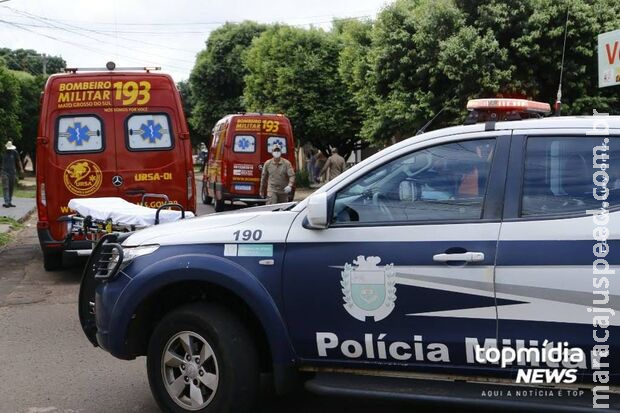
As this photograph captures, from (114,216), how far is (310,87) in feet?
73.2

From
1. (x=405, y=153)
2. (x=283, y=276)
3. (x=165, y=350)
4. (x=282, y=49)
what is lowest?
(x=165, y=350)

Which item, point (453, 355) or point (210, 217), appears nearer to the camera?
point (453, 355)

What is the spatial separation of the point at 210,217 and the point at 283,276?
78 centimetres

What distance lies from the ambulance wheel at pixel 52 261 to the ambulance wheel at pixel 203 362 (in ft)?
21.1

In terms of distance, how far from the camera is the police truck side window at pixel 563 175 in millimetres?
3875

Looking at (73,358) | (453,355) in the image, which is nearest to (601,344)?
(453,355)

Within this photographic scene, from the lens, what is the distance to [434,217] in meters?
4.07

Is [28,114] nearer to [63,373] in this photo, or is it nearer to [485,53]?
[485,53]

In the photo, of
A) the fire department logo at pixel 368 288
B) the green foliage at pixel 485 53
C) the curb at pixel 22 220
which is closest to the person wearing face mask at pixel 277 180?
the green foliage at pixel 485 53

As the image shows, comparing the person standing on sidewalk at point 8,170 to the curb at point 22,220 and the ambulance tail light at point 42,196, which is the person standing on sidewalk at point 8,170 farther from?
the ambulance tail light at point 42,196

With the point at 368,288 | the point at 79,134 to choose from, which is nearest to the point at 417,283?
the point at 368,288

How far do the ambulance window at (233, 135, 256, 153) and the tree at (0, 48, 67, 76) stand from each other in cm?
4956

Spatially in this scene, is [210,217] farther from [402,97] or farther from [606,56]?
[402,97]

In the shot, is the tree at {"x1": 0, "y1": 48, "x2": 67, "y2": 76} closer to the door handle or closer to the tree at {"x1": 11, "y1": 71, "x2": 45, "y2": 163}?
the tree at {"x1": 11, "y1": 71, "x2": 45, "y2": 163}
